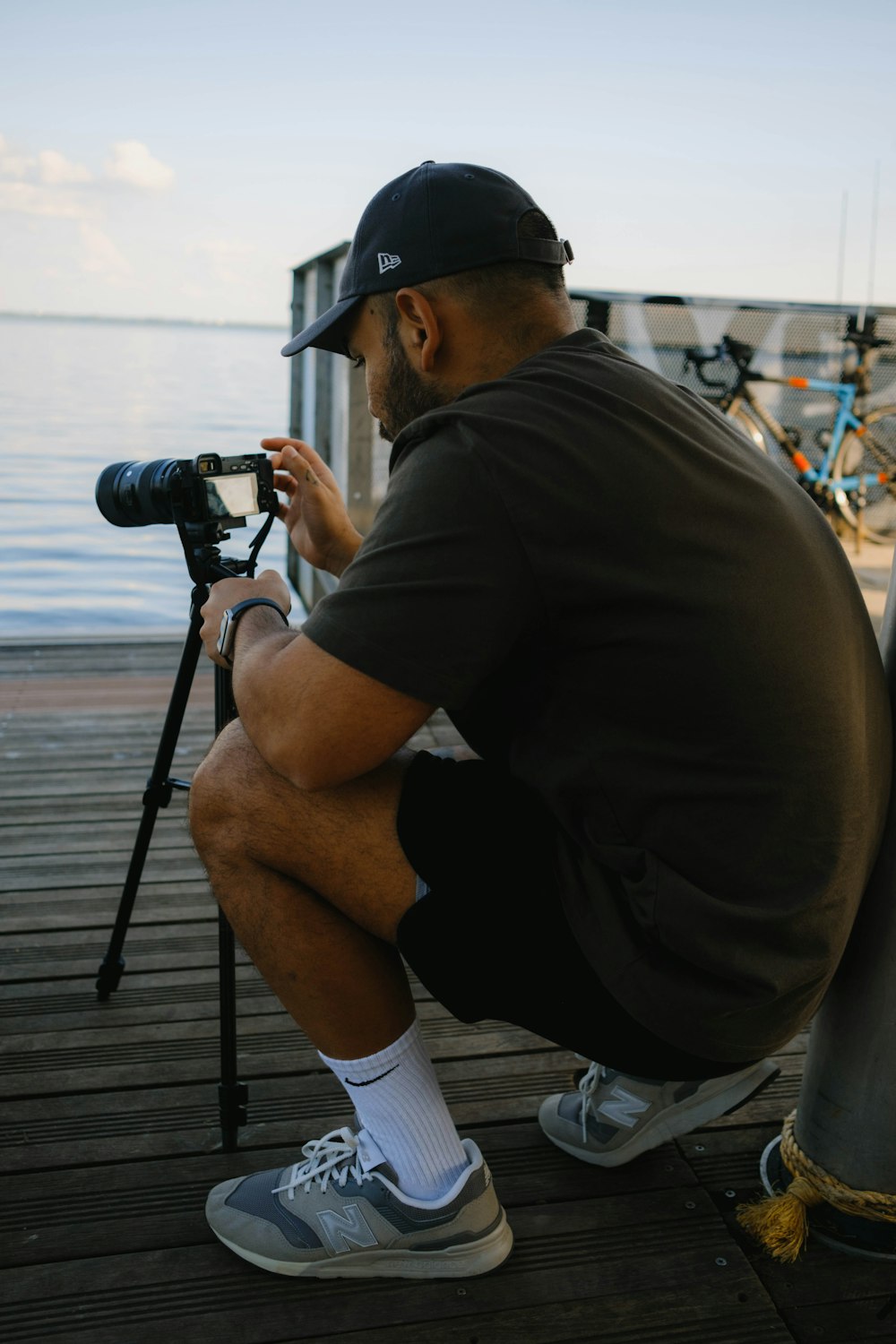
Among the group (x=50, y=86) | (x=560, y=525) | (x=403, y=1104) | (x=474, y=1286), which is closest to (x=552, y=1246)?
(x=474, y=1286)

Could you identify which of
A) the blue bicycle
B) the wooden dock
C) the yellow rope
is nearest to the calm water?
the wooden dock

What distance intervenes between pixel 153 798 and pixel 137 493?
21.5 inches

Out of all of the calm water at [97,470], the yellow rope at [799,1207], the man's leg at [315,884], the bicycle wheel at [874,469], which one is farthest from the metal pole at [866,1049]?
the bicycle wheel at [874,469]

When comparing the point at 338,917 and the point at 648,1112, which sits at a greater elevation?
the point at 338,917

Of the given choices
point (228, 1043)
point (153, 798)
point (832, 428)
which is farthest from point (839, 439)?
point (228, 1043)

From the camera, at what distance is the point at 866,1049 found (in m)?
1.43

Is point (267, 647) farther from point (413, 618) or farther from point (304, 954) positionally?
point (304, 954)

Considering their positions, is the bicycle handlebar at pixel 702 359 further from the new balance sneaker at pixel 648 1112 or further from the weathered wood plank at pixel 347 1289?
the weathered wood plank at pixel 347 1289

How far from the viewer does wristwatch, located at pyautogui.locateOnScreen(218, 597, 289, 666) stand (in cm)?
144

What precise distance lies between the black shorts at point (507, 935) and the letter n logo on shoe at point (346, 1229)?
0.33 m

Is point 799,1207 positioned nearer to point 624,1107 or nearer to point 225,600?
point 624,1107

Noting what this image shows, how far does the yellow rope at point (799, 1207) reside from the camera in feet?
4.72

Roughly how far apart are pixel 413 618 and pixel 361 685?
9cm

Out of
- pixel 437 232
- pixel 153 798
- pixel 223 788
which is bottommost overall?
pixel 153 798
